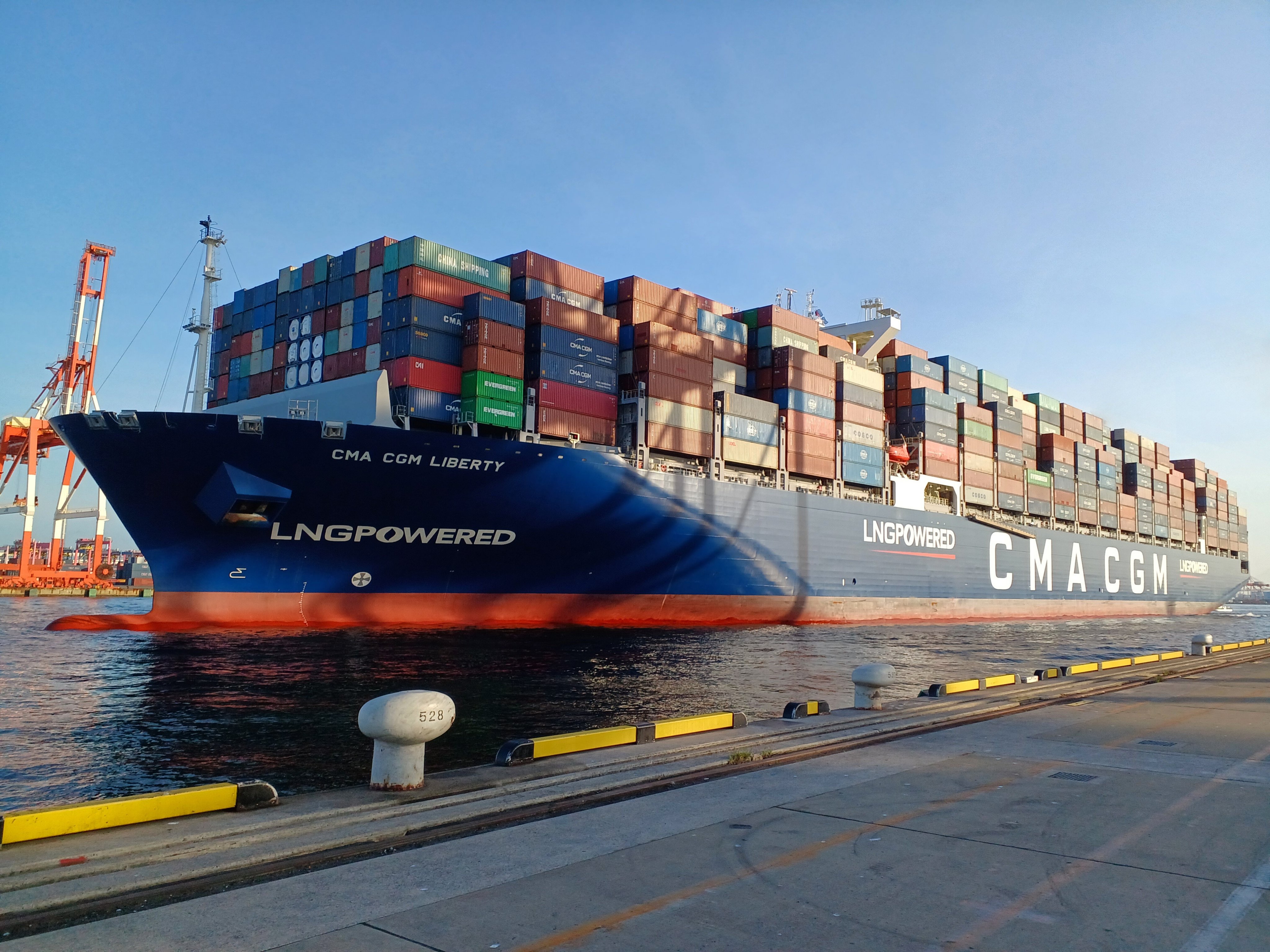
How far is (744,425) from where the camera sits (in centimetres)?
3291

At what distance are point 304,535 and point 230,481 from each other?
2.40 m

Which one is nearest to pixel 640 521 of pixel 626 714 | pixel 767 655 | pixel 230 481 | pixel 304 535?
pixel 767 655

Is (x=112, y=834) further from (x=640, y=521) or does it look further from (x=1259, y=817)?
(x=640, y=521)

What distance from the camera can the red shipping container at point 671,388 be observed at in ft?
96.9

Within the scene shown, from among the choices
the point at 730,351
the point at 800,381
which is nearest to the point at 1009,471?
the point at 800,381

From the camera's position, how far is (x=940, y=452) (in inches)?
1709

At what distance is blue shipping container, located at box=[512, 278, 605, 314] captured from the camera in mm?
28297

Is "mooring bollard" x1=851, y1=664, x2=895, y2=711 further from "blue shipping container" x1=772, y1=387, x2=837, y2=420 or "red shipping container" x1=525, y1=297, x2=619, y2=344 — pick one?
"blue shipping container" x1=772, y1=387, x2=837, y2=420

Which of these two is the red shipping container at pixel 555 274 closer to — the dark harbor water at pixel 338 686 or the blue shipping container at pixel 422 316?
the blue shipping container at pixel 422 316

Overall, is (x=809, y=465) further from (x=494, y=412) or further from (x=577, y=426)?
(x=494, y=412)

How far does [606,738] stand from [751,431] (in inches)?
1027

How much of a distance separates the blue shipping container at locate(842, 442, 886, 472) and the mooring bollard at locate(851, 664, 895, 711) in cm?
2748

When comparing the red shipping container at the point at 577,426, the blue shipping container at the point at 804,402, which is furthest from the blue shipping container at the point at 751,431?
the red shipping container at the point at 577,426

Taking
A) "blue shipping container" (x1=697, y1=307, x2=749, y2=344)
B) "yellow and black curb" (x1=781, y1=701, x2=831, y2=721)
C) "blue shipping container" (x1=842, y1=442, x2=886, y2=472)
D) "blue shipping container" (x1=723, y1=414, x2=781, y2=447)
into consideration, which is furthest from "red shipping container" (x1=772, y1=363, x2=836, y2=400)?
"yellow and black curb" (x1=781, y1=701, x2=831, y2=721)
